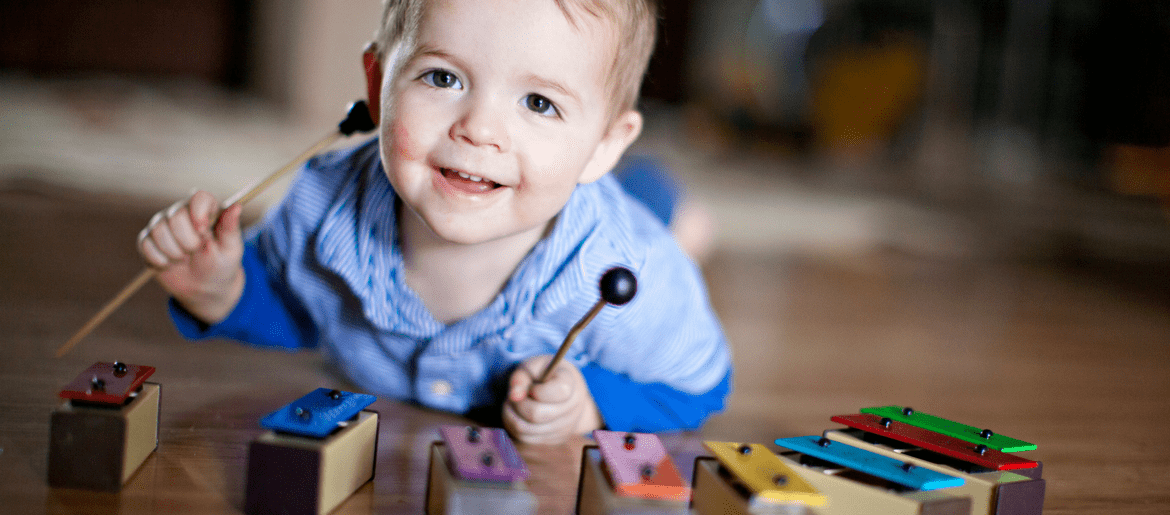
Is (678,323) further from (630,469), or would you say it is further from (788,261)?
(788,261)

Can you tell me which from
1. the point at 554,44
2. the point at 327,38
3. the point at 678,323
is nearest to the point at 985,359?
the point at 678,323

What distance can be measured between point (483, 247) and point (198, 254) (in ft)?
0.86

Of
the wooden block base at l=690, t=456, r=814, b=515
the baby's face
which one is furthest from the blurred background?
the wooden block base at l=690, t=456, r=814, b=515

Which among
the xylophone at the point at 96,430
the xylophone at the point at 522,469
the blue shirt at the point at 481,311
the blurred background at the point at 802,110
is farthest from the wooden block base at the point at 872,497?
the blurred background at the point at 802,110

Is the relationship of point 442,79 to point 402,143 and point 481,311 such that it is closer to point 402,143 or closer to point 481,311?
point 402,143

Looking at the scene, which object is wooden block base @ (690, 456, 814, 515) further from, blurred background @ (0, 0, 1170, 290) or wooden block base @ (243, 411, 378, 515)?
blurred background @ (0, 0, 1170, 290)

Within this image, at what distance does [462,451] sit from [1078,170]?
3185 mm

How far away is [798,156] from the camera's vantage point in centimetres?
454

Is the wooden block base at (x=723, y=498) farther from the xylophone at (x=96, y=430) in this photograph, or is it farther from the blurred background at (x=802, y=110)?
the blurred background at (x=802, y=110)

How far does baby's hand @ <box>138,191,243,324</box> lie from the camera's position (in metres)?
0.81

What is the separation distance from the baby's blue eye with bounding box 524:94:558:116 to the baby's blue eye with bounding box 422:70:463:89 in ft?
0.17

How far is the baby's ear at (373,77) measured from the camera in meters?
0.82

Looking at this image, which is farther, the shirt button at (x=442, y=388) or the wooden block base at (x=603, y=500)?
the shirt button at (x=442, y=388)

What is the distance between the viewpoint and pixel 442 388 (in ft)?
2.92
